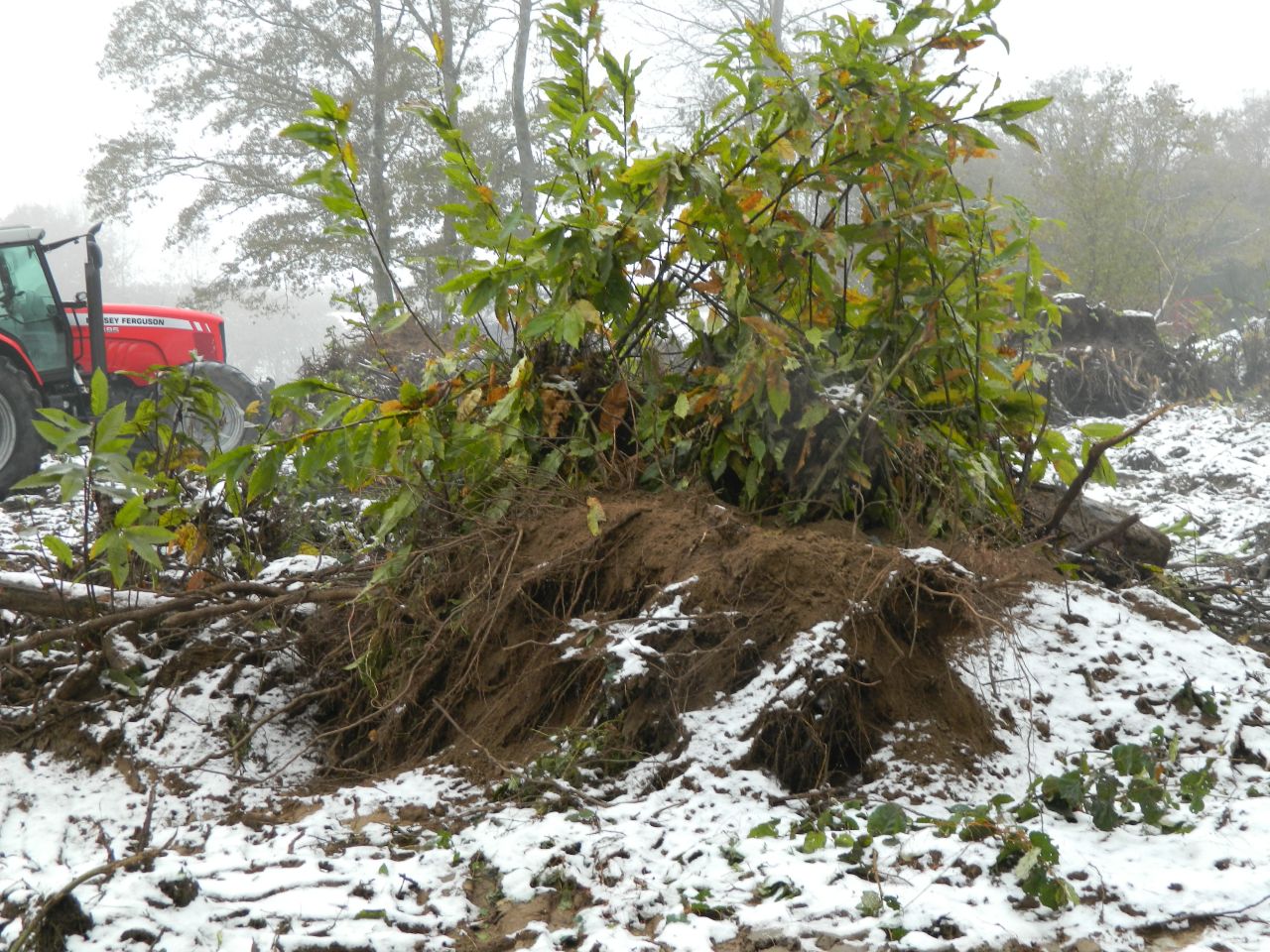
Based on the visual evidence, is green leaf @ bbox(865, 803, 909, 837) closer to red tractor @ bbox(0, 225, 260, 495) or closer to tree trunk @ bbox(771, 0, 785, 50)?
red tractor @ bbox(0, 225, 260, 495)

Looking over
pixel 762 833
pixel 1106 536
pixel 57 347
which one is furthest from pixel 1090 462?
pixel 57 347

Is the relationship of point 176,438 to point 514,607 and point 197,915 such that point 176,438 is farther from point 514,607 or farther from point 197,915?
point 197,915

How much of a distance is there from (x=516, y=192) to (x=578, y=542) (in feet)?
61.3

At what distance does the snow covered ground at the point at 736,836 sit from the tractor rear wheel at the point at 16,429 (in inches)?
236

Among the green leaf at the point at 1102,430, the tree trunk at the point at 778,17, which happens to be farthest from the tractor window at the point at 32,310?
the tree trunk at the point at 778,17

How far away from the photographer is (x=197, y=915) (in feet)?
6.42

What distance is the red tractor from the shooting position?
314 inches

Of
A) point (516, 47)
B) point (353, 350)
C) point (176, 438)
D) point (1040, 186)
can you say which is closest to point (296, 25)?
point (516, 47)

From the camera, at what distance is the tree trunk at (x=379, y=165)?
17812mm

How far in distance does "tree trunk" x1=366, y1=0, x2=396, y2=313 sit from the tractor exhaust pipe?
26.7 ft

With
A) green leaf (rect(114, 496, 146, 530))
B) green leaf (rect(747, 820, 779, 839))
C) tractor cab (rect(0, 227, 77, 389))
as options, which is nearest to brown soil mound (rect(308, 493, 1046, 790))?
A: green leaf (rect(747, 820, 779, 839))

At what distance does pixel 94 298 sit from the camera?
918 centimetres

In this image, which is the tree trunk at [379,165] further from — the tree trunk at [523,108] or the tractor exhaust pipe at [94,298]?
the tractor exhaust pipe at [94,298]

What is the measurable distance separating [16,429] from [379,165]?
37.9 feet
